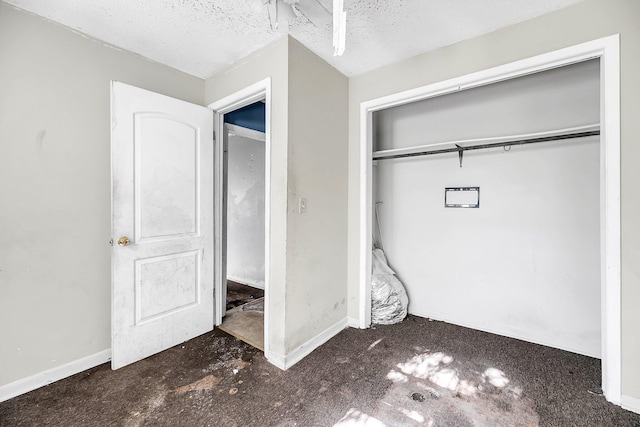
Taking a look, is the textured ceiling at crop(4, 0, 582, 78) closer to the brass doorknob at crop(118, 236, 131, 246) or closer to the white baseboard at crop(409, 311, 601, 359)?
the brass doorknob at crop(118, 236, 131, 246)

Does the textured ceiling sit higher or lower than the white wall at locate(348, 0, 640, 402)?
higher

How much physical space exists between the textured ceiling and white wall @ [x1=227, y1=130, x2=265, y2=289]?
198cm

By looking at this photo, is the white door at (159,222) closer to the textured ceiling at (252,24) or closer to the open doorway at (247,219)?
the textured ceiling at (252,24)

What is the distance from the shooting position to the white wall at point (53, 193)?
1801 millimetres

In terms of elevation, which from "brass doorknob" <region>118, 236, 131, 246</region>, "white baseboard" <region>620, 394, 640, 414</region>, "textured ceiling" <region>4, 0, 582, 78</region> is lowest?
"white baseboard" <region>620, 394, 640, 414</region>

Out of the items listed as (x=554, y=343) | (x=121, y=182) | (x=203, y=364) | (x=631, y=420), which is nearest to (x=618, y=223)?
(x=631, y=420)

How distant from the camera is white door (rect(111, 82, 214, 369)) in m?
2.13

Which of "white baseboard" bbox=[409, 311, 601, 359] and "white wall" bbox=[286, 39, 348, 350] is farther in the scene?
"white baseboard" bbox=[409, 311, 601, 359]

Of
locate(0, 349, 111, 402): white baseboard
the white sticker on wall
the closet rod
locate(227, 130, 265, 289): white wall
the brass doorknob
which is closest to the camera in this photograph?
locate(0, 349, 111, 402): white baseboard

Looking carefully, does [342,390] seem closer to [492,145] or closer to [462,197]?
[462,197]

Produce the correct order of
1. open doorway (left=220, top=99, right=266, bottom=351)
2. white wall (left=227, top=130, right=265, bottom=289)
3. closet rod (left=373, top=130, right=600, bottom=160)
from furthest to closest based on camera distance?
white wall (left=227, top=130, right=265, bottom=289) < open doorway (left=220, top=99, right=266, bottom=351) < closet rod (left=373, top=130, right=600, bottom=160)

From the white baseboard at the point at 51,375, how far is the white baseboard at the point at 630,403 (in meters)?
3.45

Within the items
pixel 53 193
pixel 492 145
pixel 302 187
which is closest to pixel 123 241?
pixel 53 193

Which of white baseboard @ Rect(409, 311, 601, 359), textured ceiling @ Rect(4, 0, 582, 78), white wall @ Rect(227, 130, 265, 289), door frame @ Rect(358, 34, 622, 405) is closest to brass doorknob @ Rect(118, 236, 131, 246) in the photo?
textured ceiling @ Rect(4, 0, 582, 78)
